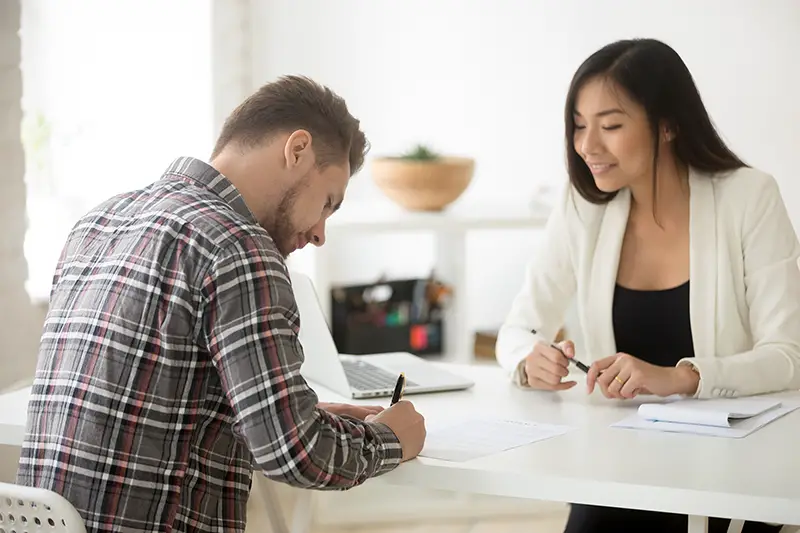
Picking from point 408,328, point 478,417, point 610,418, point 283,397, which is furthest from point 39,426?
point 408,328

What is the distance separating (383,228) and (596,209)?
1132mm

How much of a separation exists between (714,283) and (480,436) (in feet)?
2.39

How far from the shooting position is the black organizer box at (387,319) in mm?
3709

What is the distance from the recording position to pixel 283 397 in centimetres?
125

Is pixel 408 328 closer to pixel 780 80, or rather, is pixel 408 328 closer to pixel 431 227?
pixel 431 227

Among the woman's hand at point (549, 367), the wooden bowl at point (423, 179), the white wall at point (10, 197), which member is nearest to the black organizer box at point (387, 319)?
the wooden bowl at point (423, 179)

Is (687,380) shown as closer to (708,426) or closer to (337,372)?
(708,426)

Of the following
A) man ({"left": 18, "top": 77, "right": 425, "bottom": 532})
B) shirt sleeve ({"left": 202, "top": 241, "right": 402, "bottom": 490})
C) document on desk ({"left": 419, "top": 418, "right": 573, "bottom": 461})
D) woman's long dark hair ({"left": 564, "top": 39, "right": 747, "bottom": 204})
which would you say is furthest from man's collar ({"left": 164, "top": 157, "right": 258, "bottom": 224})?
woman's long dark hair ({"left": 564, "top": 39, "right": 747, "bottom": 204})

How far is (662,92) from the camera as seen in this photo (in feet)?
6.98

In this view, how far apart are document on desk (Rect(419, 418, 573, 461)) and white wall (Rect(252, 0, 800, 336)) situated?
85.0 inches

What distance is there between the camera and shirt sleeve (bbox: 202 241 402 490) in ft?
4.07

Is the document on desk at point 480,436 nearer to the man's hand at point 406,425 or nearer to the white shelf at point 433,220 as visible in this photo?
the man's hand at point 406,425

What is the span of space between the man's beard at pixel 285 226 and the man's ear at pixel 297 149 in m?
0.03

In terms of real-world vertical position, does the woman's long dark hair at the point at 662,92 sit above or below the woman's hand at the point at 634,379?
above
